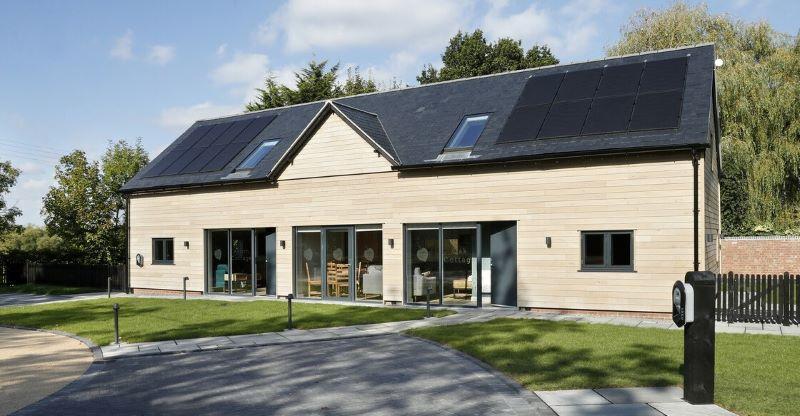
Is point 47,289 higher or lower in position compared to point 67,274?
lower

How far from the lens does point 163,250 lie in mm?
24531

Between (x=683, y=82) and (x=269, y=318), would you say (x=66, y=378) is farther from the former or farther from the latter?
(x=683, y=82)

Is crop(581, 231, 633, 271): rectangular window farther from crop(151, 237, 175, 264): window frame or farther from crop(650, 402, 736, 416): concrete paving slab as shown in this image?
crop(151, 237, 175, 264): window frame

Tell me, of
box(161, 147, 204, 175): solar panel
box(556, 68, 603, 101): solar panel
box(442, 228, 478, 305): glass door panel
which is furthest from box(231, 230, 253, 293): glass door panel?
box(556, 68, 603, 101): solar panel

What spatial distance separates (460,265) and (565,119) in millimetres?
5004

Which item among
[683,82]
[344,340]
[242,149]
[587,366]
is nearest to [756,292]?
[683,82]

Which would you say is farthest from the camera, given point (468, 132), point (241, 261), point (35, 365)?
point (241, 261)

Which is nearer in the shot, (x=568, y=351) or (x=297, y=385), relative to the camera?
(x=297, y=385)

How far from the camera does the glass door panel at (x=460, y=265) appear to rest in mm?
17906

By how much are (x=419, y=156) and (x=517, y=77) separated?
187 inches

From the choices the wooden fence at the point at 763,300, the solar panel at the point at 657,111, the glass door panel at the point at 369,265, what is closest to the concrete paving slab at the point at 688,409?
the wooden fence at the point at 763,300

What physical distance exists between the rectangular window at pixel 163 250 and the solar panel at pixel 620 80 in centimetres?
1653

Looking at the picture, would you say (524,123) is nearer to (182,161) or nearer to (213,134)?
(213,134)

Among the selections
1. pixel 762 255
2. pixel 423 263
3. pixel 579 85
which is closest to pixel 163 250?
pixel 423 263
